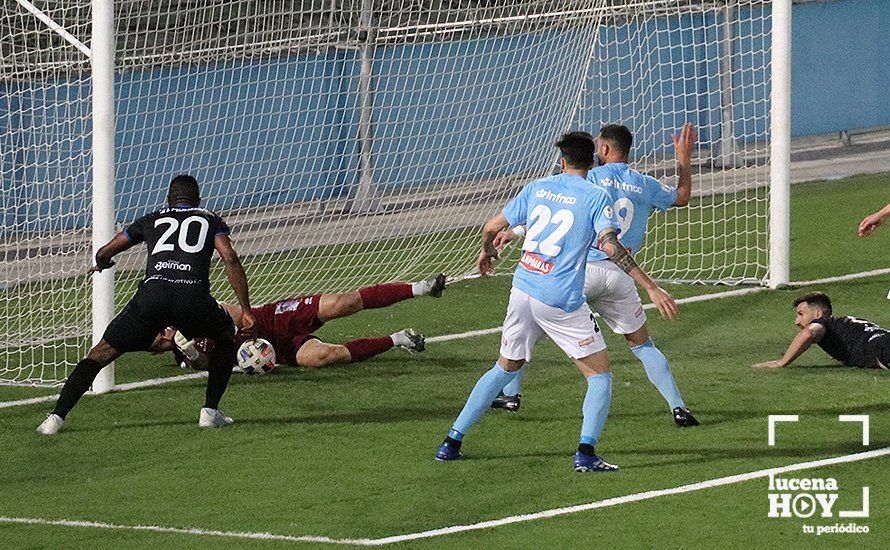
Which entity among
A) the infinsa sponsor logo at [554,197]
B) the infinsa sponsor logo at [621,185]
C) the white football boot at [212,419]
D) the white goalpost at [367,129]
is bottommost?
the white football boot at [212,419]

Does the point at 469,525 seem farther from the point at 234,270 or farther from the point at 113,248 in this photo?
the point at 113,248

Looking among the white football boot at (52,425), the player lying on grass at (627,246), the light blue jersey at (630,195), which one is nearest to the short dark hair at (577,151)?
the player lying on grass at (627,246)

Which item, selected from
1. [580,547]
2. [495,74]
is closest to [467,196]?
[495,74]

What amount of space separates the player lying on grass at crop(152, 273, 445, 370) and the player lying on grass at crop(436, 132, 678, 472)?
296 cm

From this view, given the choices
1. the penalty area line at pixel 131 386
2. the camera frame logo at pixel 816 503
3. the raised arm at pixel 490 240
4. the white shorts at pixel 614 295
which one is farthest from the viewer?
the penalty area line at pixel 131 386

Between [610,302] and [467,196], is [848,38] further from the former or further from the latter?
[610,302]

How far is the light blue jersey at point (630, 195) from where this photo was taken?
411 inches

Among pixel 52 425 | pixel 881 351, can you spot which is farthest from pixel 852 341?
pixel 52 425

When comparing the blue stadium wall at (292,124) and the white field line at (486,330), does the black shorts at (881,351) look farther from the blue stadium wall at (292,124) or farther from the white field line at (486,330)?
the blue stadium wall at (292,124)

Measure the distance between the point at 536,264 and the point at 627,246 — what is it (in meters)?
1.39

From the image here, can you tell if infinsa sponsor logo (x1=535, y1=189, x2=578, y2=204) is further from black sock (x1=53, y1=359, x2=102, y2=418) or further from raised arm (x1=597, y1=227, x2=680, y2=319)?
black sock (x1=53, y1=359, x2=102, y2=418)

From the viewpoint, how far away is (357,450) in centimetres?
1014

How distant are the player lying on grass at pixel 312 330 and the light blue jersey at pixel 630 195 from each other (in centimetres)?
228

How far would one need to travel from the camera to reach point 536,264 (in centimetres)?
931
